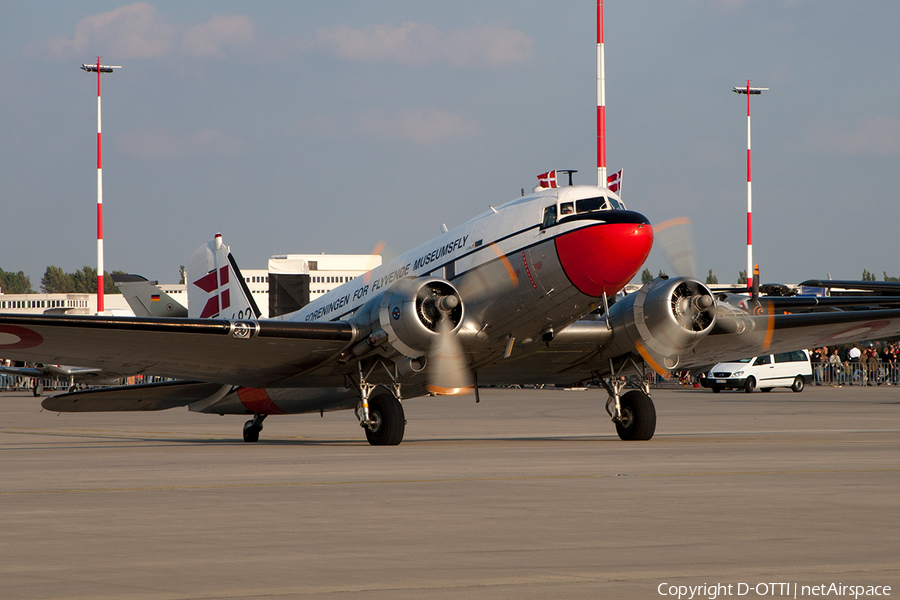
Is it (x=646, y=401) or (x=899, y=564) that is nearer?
(x=899, y=564)

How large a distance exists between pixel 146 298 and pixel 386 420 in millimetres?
10557

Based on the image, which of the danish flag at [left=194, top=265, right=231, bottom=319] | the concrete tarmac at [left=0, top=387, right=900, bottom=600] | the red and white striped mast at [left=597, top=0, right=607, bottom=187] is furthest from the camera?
the red and white striped mast at [left=597, top=0, right=607, bottom=187]

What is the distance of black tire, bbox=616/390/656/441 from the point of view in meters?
22.0

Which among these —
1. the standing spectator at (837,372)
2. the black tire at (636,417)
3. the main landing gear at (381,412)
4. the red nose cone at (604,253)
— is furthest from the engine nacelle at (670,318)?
the standing spectator at (837,372)

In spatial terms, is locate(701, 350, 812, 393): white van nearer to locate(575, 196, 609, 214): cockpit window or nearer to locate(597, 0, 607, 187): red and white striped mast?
locate(597, 0, 607, 187): red and white striped mast

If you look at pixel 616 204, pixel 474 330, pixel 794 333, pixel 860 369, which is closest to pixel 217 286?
pixel 474 330

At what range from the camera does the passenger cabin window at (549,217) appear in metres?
19.9

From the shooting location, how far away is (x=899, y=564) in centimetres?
701

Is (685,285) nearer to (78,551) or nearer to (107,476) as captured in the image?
(107,476)

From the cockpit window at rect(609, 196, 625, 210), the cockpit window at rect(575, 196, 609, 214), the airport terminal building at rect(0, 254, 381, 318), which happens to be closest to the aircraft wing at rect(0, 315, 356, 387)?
the cockpit window at rect(575, 196, 609, 214)

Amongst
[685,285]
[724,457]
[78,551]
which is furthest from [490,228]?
[78,551]

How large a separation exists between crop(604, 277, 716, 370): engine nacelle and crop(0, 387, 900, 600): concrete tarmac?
2151 mm

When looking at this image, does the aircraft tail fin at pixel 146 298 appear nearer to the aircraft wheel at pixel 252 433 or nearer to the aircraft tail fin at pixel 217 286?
the aircraft tail fin at pixel 217 286

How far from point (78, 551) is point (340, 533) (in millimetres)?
2077
